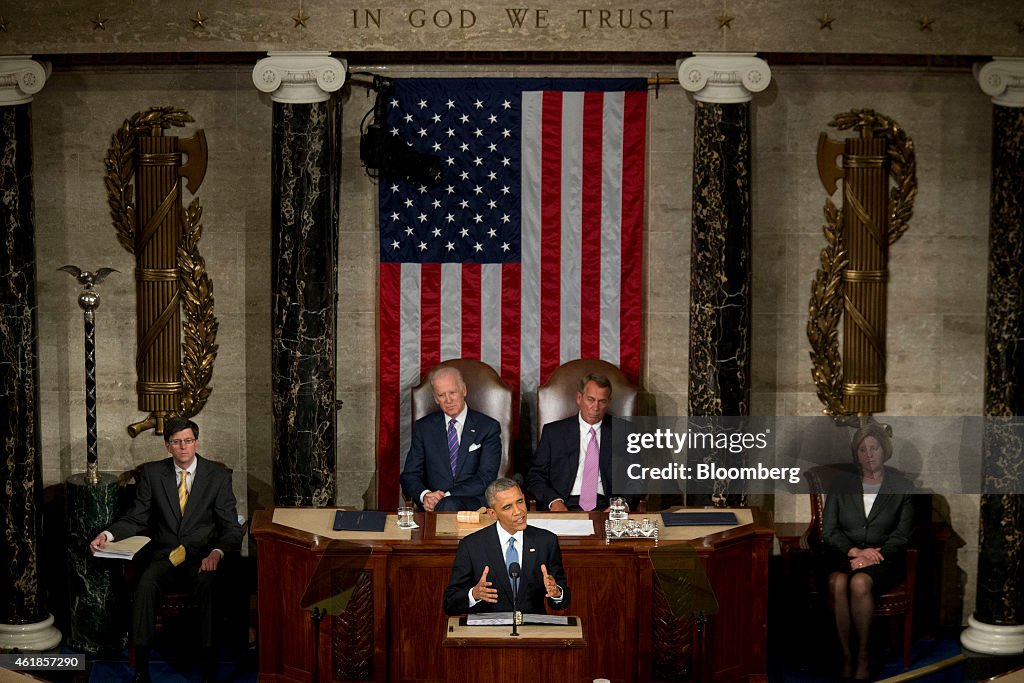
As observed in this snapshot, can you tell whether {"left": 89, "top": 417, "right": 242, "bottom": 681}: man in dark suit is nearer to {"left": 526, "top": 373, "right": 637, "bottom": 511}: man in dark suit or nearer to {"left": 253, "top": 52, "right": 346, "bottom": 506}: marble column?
{"left": 253, "top": 52, "right": 346, "bottom": 506}: marble column

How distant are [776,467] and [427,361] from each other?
275cm

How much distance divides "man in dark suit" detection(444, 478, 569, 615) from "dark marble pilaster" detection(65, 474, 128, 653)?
293 cm

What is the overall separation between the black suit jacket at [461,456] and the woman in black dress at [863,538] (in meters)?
2.30

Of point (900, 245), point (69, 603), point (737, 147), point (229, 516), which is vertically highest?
point (737, 147)

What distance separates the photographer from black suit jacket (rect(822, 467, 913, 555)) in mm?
8584

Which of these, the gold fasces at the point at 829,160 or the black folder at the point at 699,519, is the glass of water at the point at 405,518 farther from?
the gold fasces at the point at 829,160

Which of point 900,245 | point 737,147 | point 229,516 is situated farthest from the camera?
point 900,245

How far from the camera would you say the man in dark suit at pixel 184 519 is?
8.27 m

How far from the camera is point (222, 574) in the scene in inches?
345

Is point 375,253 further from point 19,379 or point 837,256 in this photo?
point 837,256

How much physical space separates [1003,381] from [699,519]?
2.68 m

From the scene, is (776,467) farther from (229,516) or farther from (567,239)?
(229,516)

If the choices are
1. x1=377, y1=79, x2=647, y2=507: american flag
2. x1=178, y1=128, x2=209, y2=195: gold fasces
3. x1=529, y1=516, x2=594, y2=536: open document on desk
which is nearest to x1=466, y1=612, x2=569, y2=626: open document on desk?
x1=529, y1=516, x2=594, y2=536: open document on desk

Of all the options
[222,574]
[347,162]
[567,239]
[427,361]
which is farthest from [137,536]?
[567,239]
